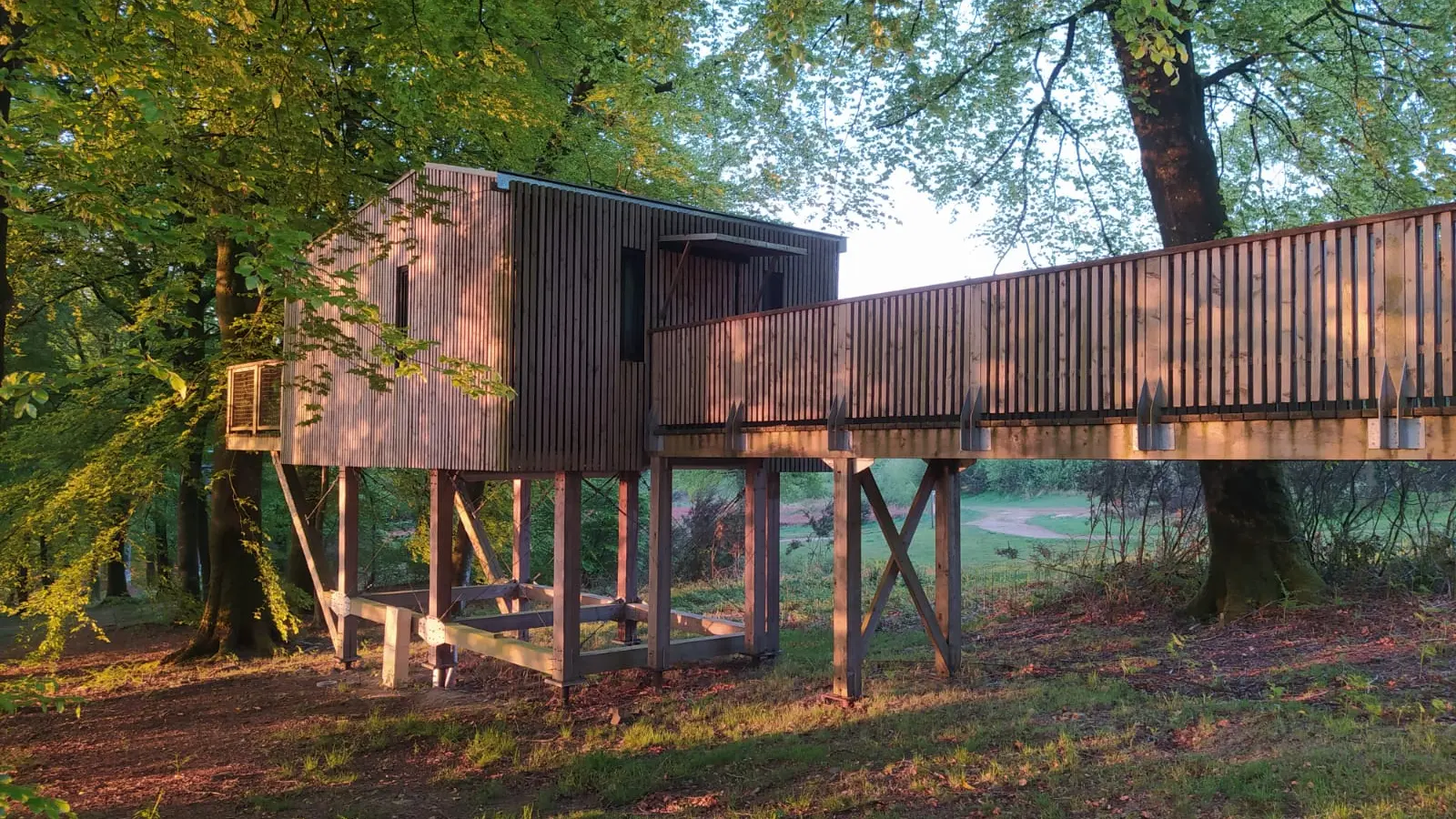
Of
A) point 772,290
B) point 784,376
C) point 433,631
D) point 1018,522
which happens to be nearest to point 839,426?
point 784,376

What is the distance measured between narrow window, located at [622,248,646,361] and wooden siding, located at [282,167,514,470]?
180cm

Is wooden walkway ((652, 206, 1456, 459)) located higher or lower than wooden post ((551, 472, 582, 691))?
higher

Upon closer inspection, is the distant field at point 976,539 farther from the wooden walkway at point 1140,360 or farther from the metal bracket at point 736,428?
the wooden walkway at point 1140,360

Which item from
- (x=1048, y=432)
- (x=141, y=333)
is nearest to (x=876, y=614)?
(x=1048, y=432)

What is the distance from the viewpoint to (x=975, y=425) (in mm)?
9438

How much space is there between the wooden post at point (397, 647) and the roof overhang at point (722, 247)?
6.86 meters

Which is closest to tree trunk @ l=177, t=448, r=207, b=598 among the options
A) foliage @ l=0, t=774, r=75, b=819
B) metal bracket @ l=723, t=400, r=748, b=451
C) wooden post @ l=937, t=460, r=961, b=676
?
metal bracket @ l=723, t=400, r=748, b=451

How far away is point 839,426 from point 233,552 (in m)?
12.7

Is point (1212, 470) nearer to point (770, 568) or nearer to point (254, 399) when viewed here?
point (770, 568)

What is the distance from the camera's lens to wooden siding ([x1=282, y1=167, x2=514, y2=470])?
12438 millimetres

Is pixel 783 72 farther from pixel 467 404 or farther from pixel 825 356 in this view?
pixel 467 404

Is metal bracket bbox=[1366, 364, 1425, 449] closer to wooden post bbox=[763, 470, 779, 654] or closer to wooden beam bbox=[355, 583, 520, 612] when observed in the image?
→ wooden post bbox=[763, 470, 779, 654]

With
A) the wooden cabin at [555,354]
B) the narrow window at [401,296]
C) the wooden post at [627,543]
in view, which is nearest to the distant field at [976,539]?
the wooden post at [627,543]

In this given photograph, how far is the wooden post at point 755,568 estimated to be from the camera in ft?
45.6
